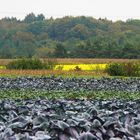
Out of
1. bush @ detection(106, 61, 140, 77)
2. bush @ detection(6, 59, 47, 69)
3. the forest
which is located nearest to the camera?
bush @ detection(106, 61, 140, 77)

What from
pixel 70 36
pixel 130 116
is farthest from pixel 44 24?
pixel 130 116

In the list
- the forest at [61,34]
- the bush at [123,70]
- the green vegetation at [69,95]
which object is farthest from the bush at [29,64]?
the forest at [61,34]

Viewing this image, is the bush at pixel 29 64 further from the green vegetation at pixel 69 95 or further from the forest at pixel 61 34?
the forest at pixel 61 34

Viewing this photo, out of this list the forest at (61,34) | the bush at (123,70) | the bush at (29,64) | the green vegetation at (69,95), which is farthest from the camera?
the forest at (61,34)

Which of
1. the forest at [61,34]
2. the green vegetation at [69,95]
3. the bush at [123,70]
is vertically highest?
the forest at [61,34]

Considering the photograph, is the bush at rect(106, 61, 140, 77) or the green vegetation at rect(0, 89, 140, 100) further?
the bush at rect(106, 61, 140, 77)

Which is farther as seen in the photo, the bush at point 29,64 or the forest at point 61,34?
the forest at point 61,34

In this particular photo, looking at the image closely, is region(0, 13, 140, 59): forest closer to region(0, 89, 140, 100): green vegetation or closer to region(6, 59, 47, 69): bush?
region(6, 59, 47, 69): bush

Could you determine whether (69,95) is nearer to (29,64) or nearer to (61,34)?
(29,64)

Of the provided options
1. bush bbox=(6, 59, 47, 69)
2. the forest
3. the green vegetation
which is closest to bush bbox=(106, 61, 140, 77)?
bush bbox=(6, 59, 47, 69)

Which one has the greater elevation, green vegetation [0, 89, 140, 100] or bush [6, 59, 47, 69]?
green vegetation [0, 89, 140, 100]

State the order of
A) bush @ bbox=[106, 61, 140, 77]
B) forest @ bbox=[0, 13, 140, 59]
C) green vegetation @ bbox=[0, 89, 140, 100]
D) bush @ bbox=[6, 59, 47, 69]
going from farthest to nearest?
forest @ bbox=[0, 13, 140, 59], bush @ bbox=[6, 59, 47, 69], bush @ bbox=[106, 61, 140, 77], green vegetation @ bbox=[0, 89, 140, 100]

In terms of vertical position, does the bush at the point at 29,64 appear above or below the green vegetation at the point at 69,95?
below

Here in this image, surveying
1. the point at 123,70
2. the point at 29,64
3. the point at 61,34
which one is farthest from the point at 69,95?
the point at 61,34
